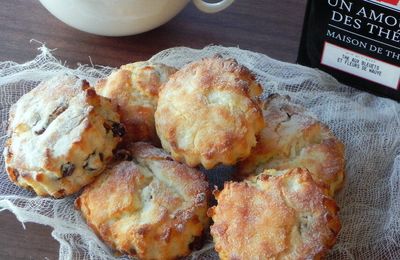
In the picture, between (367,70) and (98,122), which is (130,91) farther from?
(367,70)

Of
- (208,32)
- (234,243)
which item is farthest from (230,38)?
(234,243)

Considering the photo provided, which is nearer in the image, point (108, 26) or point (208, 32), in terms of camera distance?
point (108, 26)

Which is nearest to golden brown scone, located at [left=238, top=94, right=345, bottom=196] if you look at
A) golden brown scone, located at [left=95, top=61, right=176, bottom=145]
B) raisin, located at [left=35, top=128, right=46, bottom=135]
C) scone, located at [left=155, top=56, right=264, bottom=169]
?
scone, located at [left=155, top=56, right=264, bottom=169]

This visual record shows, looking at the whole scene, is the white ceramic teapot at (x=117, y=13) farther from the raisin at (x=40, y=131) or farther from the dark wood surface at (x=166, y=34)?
the raisin at (x=40, y=131)

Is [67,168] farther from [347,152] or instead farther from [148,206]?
[347,152]

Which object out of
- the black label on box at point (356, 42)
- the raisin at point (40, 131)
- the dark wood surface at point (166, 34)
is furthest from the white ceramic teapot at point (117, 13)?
the raisin at point (40, 131)

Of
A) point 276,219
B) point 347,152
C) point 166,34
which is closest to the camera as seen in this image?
point 276,219

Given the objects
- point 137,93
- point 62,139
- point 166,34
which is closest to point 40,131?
point 62,139
